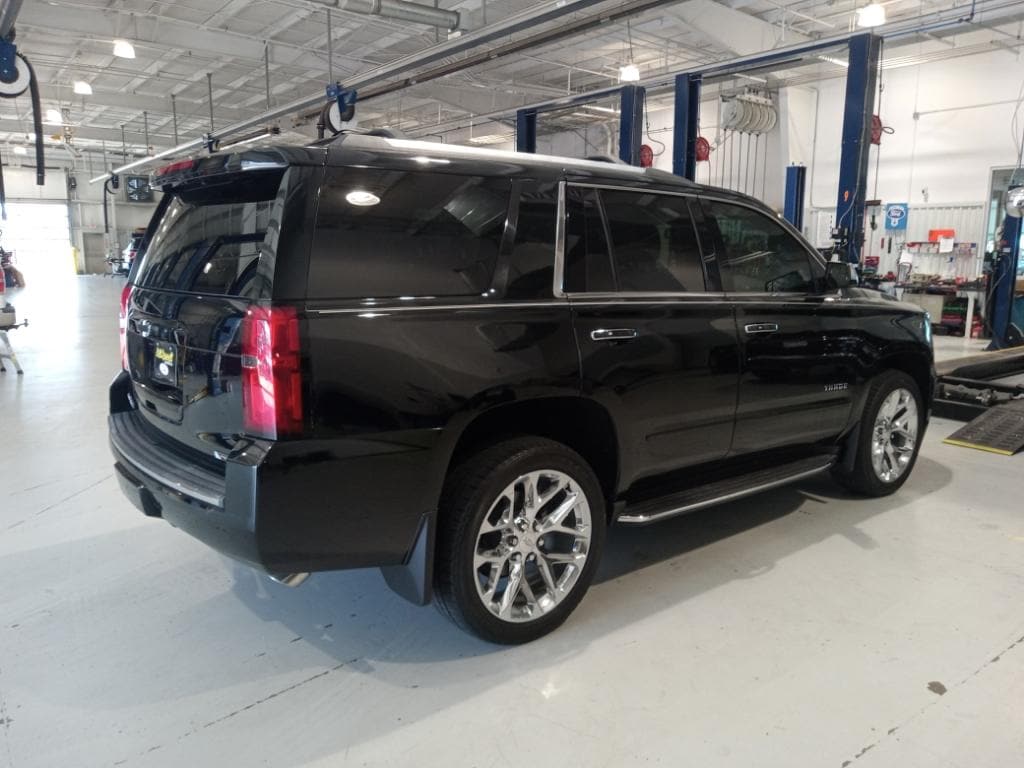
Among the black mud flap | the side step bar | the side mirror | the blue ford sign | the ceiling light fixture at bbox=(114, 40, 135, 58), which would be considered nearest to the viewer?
the black mud flap

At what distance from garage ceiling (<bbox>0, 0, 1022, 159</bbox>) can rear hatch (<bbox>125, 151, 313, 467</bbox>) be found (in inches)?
186

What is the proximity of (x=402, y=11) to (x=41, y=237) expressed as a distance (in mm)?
28150

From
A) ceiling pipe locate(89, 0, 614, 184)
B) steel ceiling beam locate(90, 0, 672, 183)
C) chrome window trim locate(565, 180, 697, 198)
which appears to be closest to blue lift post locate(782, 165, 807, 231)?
steel ceiling beam locate(90, 0, 672, 183)

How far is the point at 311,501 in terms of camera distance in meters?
1.98

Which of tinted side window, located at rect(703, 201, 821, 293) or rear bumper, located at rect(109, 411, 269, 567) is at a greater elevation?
tinted side window, located at rect(703, 201, 821, 293)

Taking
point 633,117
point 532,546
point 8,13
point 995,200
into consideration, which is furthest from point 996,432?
point 995,200

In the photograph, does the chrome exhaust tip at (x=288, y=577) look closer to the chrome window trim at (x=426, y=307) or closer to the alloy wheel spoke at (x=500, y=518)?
→ the alloy wheel spoke at (x=500, y=518)

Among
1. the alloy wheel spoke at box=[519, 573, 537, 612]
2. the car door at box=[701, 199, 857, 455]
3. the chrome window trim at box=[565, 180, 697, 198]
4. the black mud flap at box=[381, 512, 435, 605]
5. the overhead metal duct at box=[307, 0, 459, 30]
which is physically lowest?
the alloy wheel spoke at box=[519, 573, 537, 612]

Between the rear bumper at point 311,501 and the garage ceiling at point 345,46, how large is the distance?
532 centimetres

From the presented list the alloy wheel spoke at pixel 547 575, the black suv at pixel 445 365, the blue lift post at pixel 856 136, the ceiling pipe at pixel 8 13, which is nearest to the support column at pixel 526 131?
the blue lift post at pixel 856 136

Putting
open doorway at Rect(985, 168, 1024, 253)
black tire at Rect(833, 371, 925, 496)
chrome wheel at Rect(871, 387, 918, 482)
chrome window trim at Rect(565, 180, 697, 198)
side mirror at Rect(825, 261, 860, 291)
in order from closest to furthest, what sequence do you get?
1. chrome window trim at Rect(565, 180, 697, 198)
2. side mirror at Rect(825, 261, 860, 291)
3. black tire at Rect(833, 371, 925, 496)
4. chrome wheel at Rect(871, 387, 918, 482)
5. open doorway at Rect(985, 168, 1024, 253)

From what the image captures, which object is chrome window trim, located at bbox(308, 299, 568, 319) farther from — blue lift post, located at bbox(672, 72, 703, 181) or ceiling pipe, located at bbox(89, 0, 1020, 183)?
blue lift post, located at bbox(672, 72, 703, 181)

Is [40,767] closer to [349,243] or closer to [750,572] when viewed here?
[349,243]

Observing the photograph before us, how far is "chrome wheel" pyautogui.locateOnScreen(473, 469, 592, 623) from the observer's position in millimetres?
2379
